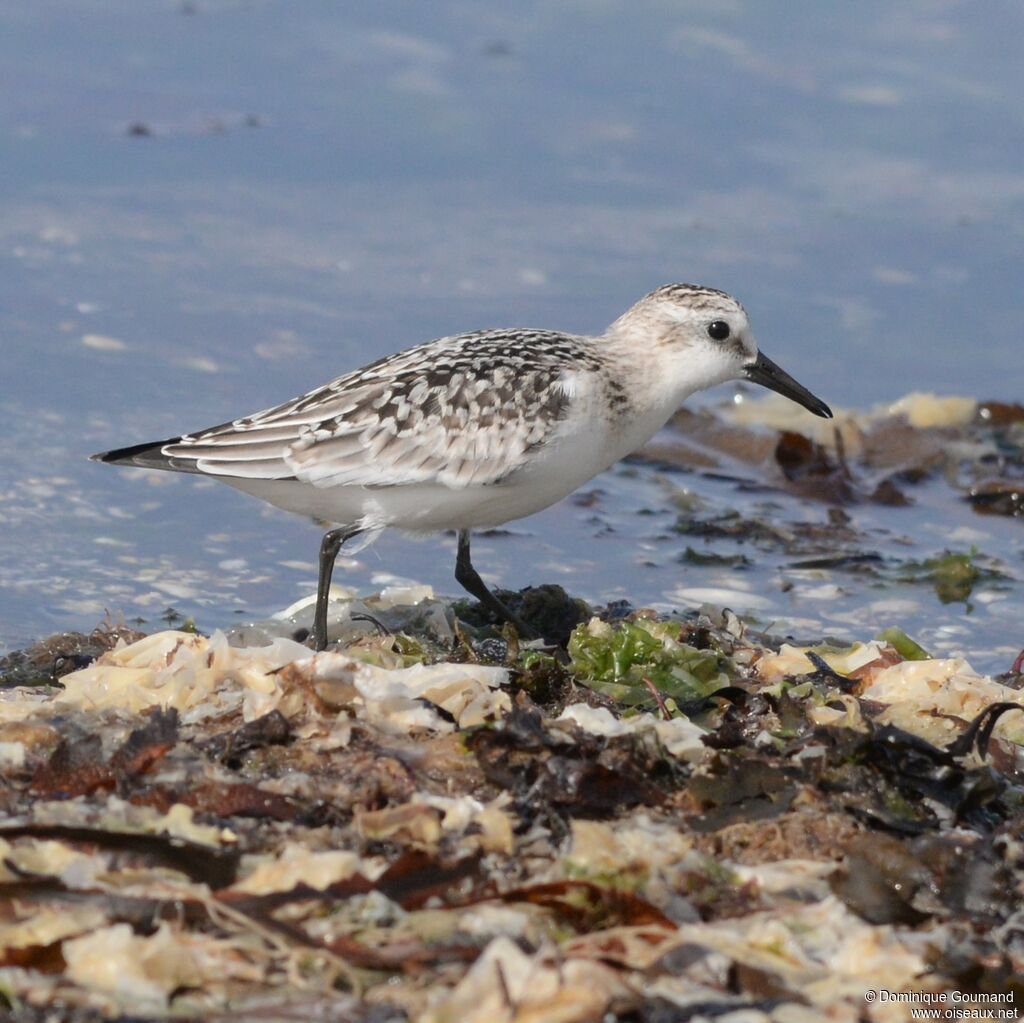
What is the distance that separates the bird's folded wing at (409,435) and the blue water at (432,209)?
4.03 ft

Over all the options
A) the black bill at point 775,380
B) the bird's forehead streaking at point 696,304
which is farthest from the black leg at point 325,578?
the black bill at point 775,380

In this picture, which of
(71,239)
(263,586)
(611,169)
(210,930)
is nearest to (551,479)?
(263,586)

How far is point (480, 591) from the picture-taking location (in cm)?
592

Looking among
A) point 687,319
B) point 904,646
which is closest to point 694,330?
point 687,319

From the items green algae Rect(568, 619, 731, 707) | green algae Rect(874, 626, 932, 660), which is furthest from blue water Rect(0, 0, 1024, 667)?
green algae Rect(568, 619, 731, 707)

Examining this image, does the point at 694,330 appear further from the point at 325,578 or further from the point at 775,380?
the point at 325,578

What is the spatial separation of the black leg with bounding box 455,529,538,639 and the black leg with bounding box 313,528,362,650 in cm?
44

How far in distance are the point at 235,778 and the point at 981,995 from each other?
1689mm

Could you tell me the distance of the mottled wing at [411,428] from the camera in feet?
18.4

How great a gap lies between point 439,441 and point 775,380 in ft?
5.20

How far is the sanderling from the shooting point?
5613 millimetres

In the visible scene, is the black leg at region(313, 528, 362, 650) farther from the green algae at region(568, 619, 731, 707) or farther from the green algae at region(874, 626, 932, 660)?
the green algae at region(874, 626, 932, 660)

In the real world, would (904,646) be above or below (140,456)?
below

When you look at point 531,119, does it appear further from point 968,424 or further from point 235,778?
point 235,778
